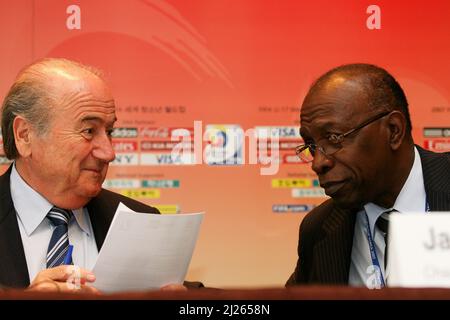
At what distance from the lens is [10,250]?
7.22ft

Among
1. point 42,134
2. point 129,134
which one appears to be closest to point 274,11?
point 129,134

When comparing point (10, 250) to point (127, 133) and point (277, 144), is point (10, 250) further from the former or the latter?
point (277, 144)

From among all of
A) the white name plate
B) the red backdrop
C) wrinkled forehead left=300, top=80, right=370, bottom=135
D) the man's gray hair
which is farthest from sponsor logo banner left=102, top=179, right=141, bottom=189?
the white name plate

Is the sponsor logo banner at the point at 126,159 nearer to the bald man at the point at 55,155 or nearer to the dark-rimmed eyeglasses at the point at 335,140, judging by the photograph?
the bald man at the point at 55,155

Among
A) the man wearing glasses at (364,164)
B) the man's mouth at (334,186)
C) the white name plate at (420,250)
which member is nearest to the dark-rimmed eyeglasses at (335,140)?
the man wearing glasses at (364,164)

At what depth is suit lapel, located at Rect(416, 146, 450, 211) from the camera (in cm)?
227

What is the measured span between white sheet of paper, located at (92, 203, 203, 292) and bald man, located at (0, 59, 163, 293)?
1.41 feet

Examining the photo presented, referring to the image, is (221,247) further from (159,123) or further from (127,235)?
(127,235)

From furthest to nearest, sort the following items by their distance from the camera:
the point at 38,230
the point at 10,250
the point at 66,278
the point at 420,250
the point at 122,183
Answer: the point at 122,183
the point at 38,230
the point at 10,250
the point at 66,278
the point at 420,250

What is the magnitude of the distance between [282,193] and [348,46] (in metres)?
0.89

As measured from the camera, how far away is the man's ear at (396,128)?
93.4 inches

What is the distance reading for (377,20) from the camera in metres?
3.76

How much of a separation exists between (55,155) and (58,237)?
293 mm

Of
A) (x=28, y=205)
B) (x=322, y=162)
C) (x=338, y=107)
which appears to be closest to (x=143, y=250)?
(x=28, y=205)
